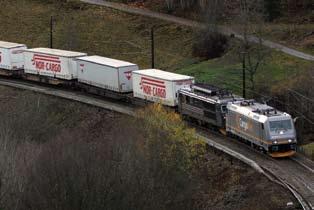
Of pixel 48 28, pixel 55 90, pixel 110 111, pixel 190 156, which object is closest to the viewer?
pixel 190 156

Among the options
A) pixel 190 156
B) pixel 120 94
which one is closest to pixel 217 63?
pixel 120 94

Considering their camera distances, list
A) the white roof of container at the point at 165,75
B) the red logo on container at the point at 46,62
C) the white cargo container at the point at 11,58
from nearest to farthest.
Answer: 1. the white roof of container at the point at 165,75
2. the red logo on container at the point at 46,62
3. the white cargo container at the point at 11,58

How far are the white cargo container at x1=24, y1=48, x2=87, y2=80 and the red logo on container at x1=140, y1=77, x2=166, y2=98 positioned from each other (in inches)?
396

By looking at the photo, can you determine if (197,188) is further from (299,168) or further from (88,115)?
(88,115)

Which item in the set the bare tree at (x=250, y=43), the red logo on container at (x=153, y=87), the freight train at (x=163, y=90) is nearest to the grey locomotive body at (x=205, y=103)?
the freight train at (x=163, y=90)

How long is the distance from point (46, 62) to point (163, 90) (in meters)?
16.5

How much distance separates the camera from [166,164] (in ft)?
125

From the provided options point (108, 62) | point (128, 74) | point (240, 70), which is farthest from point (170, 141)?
point (240, 70)

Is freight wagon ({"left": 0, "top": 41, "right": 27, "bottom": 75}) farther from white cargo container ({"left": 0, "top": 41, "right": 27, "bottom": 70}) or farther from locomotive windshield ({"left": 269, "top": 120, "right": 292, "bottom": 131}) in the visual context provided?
locomotive windshield ({"left": 269, "top": 120, "right": 292, "bottom": 131})

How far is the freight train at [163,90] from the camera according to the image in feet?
134

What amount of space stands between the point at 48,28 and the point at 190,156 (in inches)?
2016

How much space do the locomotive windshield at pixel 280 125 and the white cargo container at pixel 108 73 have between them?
18.8 meters

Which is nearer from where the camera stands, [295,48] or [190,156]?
[190,156]

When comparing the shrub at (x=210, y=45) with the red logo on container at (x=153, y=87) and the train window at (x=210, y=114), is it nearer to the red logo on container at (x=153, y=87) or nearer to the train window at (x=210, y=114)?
the red logo on container at (x=153, y=87)
